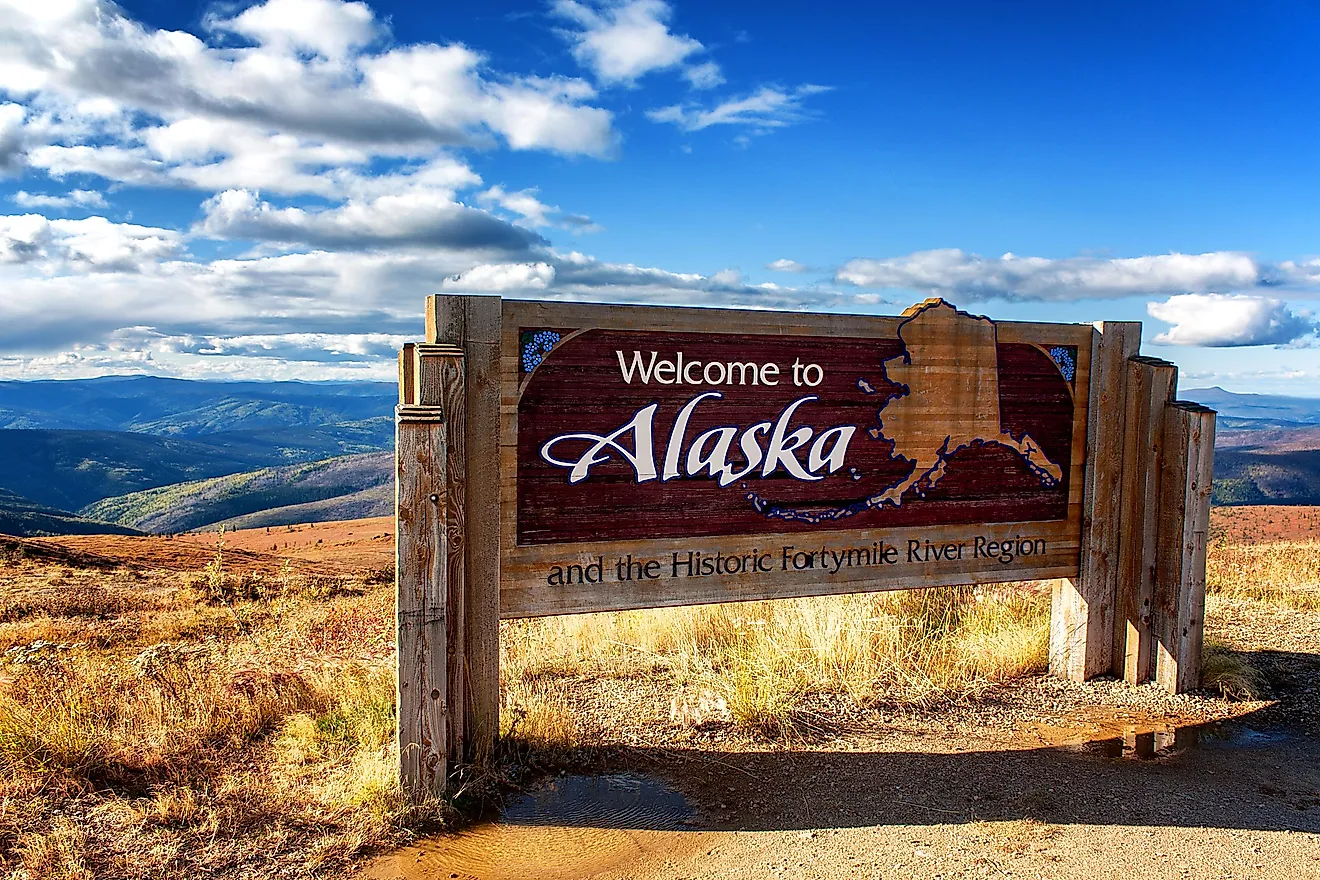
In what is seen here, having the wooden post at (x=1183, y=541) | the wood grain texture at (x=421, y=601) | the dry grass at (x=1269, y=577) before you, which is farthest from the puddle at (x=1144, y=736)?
the wood grain texture at (x=421, y=601)

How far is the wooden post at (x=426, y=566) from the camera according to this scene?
4.51m

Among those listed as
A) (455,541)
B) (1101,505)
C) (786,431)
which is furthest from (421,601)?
(1101,505)

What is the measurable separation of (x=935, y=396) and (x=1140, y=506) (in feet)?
6.16

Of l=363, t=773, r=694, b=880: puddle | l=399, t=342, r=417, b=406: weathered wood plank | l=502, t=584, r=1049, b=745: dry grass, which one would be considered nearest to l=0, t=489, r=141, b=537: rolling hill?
l=502, t=584, r=1049, b=745: dry grass

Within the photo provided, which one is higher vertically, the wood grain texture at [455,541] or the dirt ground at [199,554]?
the wood grain texture at [455,541]

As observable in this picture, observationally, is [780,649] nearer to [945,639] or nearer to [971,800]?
[945,639]

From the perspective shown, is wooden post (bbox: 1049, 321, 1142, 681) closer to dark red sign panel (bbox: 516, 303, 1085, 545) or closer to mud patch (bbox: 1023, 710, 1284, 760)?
dark red sign panel (bbox: 516, 303, 1085, 545)

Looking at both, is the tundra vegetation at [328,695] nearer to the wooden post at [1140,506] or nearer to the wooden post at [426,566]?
the wooden post at [426,566]

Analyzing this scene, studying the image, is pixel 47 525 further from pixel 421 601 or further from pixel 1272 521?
pixel 421 601

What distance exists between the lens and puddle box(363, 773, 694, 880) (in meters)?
3.96

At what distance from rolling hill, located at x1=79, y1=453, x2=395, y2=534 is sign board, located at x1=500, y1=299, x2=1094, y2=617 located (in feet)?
445

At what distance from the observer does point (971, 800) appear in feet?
15.3

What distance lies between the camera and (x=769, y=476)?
5656mm

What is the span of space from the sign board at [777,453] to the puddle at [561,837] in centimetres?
104
